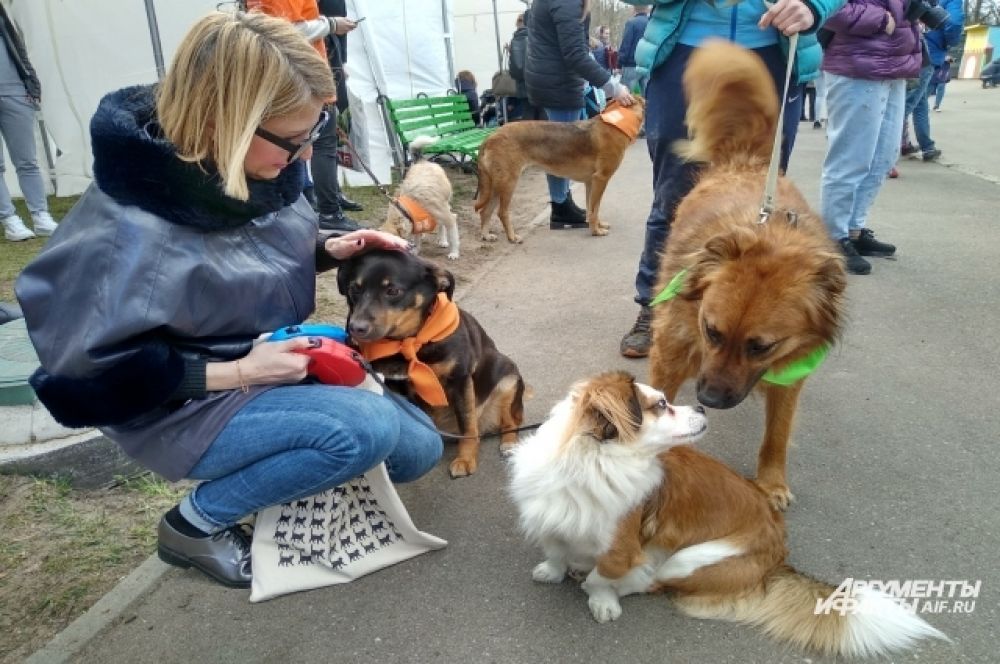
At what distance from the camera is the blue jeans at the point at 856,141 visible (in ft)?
16.3

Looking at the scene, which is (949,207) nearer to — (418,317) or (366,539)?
(418,317)

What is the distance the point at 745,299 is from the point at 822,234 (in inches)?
29.6

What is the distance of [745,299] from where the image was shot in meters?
2.31

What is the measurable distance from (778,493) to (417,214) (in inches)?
172

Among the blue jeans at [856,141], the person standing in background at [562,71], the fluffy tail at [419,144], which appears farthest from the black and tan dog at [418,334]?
the fluffy tail at [419,144]

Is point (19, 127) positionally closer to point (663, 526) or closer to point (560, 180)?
point (560, 180)

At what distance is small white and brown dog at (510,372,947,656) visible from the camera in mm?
1981

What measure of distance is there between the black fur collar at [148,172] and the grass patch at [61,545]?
4.44 feet

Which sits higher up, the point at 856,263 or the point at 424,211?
the point at 424,211

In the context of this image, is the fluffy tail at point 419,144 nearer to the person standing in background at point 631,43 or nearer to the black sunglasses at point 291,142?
the person standing in background at point 631,43

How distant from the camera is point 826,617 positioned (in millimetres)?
1972

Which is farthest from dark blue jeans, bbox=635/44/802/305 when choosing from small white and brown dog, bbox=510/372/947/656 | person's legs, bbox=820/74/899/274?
small white and brown dog, bbox=510/372/947/656

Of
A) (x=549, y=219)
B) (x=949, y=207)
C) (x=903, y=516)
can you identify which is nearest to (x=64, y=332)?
(x=903, y=516)

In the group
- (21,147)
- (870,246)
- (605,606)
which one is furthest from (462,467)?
(21,147)
